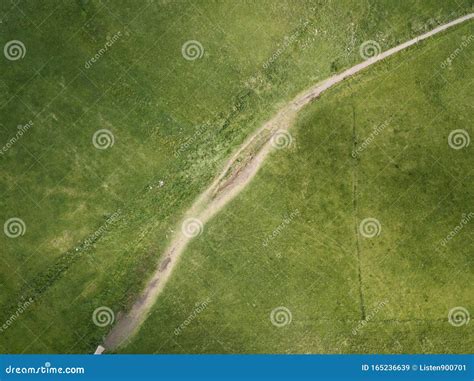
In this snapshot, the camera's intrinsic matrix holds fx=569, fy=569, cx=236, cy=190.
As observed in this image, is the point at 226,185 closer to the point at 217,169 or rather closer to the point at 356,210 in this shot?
the point at 217,169

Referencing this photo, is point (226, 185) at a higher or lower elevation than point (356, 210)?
lower

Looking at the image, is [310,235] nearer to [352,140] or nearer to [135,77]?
[352,140]


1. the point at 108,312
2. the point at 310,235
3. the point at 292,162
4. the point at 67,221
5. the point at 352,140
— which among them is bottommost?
the point at 108,312

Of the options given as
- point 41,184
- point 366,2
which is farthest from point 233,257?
point 366,2

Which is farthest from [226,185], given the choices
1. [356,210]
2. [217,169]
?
[356,210]

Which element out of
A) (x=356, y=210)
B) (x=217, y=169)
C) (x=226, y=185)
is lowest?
(x=226, y=185)

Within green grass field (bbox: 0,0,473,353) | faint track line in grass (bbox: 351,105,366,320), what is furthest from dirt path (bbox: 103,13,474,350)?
faint track line in grass (bbox: 351,105,366,320)

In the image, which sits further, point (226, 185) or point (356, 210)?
point (226, 185)
